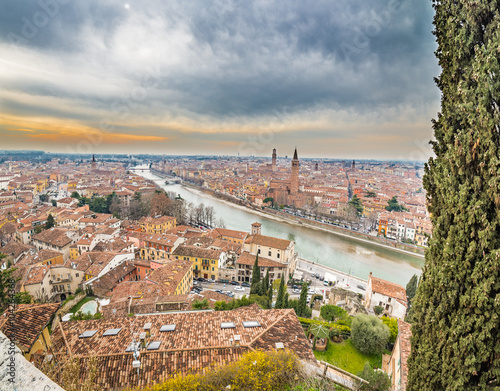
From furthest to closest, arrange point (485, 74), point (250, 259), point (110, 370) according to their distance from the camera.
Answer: point (250, 259) → point (110, 370) → point (485, 74)

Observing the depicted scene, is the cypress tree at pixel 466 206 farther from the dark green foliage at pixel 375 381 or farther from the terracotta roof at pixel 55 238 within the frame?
the terracotta roof at pixel 55 238

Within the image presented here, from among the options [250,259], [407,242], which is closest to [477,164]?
[250,259]

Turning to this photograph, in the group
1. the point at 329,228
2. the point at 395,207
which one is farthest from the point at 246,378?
the point at 395,207

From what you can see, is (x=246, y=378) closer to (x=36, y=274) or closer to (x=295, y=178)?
(x=36, y=274)

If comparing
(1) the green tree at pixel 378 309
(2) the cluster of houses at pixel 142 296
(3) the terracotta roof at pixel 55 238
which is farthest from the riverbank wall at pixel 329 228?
(3) the terracotta roof at pixel 55 238

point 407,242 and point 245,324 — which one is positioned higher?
point 245,324

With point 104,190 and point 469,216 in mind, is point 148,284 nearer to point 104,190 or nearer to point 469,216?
point 469,216

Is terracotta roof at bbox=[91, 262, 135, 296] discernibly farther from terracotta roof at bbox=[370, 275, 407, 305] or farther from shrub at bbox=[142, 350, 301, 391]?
terracotta roof at bbox=[370, 275, 407, 305]
